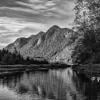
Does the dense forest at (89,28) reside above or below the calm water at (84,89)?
above

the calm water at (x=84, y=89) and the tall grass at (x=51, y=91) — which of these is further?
the calm water at (x=84, y=89)

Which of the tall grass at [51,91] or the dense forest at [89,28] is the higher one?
the dense forest at [89,28]

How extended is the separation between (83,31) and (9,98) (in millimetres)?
33205

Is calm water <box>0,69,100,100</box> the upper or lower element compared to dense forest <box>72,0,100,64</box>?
lower

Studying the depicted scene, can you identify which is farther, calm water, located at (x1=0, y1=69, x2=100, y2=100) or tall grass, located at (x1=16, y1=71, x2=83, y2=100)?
calm water, located at (x1=0, y1=69, x2=100, y2=100)

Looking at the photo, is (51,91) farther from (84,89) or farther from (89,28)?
(89,28)

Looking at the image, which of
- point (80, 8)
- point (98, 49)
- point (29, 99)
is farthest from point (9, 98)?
point (98, 49)

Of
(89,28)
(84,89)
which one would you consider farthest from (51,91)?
(89,28)

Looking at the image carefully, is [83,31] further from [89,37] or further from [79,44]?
[79,44]

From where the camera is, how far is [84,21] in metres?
53.5

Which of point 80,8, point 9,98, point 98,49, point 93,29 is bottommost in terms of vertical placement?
point 9,98

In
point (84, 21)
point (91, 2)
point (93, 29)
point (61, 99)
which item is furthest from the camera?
point (84, 21)

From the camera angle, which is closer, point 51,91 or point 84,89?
point 51,91

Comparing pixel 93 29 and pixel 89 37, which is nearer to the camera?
pixel 93 29
